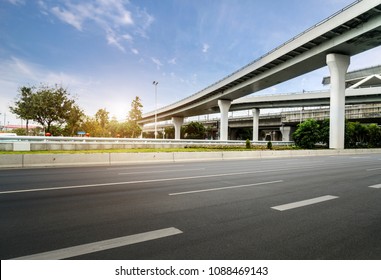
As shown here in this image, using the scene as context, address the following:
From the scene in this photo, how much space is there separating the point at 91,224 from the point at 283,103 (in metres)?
65.3

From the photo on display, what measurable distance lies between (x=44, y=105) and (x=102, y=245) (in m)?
39.5

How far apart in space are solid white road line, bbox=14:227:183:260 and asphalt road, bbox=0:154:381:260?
14mm

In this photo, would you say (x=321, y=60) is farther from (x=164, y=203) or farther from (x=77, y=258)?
(x=77, y=258)

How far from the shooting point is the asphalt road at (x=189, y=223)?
3.55 m

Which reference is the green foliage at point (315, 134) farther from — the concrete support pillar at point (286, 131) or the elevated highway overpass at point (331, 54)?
the concrete support pillar at point (286, 131)

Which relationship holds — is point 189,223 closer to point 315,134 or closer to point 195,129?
point 315,134

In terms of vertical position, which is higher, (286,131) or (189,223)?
(286,131)

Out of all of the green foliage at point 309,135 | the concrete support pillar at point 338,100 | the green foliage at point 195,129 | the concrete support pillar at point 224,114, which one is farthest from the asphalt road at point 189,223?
the green foliage at point 195,129

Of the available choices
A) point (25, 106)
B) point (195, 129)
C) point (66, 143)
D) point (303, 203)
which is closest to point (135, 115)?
point (195, 129)

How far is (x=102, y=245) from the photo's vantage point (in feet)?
12.2

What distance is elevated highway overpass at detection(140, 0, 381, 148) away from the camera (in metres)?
25.3

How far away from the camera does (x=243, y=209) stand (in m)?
5.79
